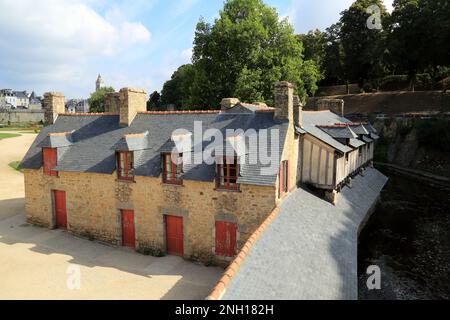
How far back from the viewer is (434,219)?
63.2ft

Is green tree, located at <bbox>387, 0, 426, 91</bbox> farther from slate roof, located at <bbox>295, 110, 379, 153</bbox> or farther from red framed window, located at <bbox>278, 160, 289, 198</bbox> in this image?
red framed window, located at <bbox>278, 160, 289, 198</bbox>

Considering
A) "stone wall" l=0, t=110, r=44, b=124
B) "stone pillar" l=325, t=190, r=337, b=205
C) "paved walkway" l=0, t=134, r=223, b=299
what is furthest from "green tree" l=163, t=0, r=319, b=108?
"stone wall" l=0, t=110, r=44, b=124

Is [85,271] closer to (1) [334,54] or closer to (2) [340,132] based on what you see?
(2) [340,132]

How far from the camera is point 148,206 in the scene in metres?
14.1

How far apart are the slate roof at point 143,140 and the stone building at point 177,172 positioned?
5 centimetres

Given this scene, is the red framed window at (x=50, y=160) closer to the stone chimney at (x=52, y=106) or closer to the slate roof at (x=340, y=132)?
the stone chimney at (x=52, y=106)

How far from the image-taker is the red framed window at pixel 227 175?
1240 cm

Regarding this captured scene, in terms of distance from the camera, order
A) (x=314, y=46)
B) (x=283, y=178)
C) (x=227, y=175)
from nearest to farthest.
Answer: (x=227, y=175), (x=283, y=178), (x=314, y=46)

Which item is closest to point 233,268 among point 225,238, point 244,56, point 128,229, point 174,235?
point 225,238

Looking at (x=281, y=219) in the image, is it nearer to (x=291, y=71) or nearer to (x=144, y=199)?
(x=144, y=199)

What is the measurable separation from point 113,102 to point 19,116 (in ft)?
265

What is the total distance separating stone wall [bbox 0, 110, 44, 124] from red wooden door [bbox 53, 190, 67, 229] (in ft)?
258

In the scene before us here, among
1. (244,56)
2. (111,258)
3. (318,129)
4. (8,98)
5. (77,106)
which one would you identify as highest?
(8,98)

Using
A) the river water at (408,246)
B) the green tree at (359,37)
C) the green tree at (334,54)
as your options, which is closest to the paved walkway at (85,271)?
the river water at (408,246)
